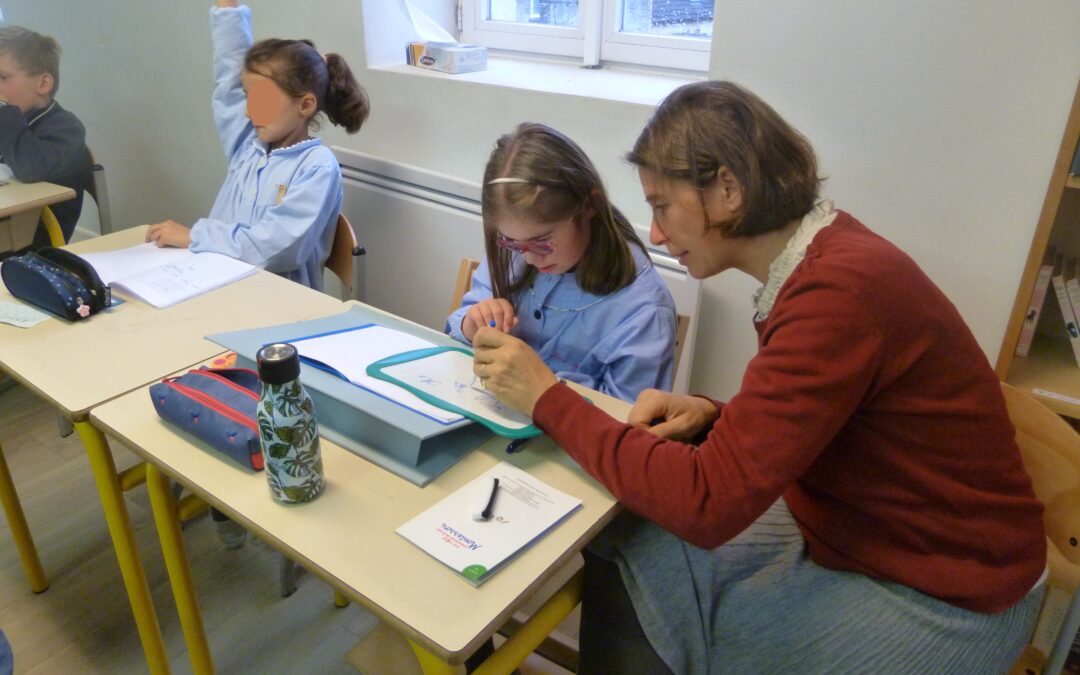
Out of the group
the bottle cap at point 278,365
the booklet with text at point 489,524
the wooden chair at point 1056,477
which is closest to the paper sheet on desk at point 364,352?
the booklet with text at point 489,524

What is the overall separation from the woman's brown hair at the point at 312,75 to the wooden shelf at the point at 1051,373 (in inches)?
63.4

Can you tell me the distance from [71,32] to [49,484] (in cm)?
203

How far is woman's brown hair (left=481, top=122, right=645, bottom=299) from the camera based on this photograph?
122 centimetres

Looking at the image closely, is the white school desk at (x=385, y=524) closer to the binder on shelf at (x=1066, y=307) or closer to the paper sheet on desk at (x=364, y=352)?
the paper sheet on desk at (x=364, y=352)

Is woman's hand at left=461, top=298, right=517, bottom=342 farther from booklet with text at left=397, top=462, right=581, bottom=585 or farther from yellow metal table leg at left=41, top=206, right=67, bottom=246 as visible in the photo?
yellow metal table leg at left=41, top=206, right=67, bottom=246

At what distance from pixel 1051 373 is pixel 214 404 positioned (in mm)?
1407

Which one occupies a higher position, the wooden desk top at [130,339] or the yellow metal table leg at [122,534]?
the wooden desk top at [130,339]

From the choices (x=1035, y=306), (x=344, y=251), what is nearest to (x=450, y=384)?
(x=344, y=251)

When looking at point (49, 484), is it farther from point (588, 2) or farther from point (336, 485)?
point (588, 2)

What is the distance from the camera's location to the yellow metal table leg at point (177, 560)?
1.10m

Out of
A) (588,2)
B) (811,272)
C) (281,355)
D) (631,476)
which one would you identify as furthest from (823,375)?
(588,2)

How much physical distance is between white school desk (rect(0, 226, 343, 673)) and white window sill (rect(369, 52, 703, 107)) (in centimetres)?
79

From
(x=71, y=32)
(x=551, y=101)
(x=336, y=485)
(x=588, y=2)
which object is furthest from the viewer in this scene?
(x=71, y=32)

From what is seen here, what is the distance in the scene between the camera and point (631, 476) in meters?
0.89
